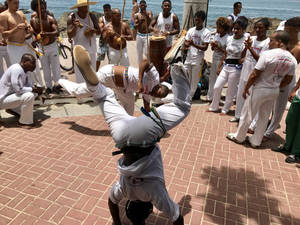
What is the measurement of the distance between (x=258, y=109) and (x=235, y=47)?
Answer: 70.1 inches

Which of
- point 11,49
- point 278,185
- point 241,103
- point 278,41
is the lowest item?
point 278,185

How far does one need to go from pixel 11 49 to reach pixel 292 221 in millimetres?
6657

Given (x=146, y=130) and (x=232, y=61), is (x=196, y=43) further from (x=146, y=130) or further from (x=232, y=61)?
(x=146, y=130)

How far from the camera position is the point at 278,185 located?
379cm

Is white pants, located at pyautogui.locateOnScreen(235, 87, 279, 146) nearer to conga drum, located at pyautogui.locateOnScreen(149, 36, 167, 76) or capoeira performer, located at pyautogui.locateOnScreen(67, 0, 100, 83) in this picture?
conga drum, located at pyautogui.locateOnScreen(149, 36, 167, 76)

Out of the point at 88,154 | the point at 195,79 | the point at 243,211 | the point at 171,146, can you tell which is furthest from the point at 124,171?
the point at 195,79

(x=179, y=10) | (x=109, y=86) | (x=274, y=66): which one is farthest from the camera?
(x=179, y=10)

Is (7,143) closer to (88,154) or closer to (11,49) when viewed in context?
(88,154)

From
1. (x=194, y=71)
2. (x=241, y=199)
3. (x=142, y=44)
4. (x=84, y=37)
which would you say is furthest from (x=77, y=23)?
(x=241, y=199)

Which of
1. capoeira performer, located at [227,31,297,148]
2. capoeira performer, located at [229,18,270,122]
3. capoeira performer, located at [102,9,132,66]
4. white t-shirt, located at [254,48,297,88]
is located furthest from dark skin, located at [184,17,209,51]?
white t-shirt, located at [254,48,297,88]

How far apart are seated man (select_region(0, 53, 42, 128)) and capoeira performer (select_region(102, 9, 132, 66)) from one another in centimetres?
181

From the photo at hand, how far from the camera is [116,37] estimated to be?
19.2 ft

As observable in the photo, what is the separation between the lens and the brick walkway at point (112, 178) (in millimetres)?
3111

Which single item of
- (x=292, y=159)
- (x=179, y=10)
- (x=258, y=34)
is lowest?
(x=292, y=159)
